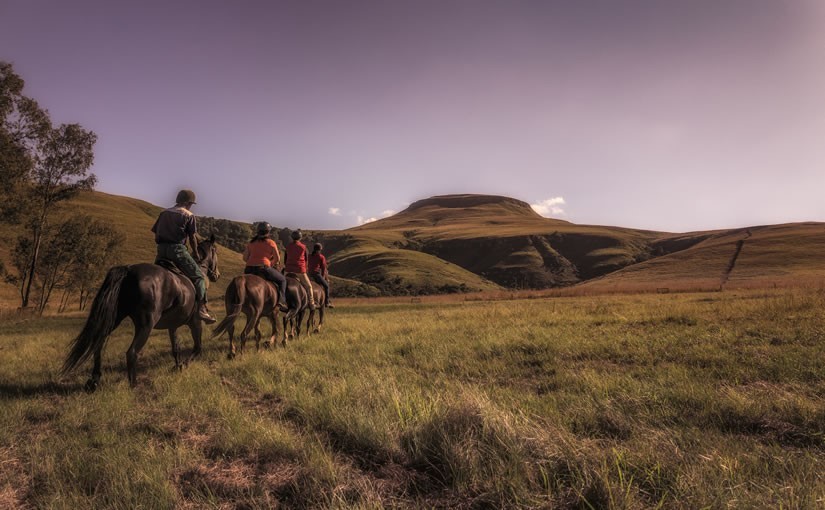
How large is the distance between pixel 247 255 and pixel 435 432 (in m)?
9.72

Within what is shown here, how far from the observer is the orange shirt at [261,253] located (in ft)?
38.1

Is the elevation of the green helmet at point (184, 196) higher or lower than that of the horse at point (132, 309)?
higher

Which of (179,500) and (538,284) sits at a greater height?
(179,500)

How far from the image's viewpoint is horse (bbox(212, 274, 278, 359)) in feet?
32.1

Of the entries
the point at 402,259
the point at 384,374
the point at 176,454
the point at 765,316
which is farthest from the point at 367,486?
the point at 402,259

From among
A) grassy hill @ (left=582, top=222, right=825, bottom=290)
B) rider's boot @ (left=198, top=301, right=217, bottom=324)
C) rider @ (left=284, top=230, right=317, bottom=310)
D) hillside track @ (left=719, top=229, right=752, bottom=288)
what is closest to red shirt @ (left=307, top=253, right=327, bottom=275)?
rider @ (left=284, top=230, right=317, bottom=310)

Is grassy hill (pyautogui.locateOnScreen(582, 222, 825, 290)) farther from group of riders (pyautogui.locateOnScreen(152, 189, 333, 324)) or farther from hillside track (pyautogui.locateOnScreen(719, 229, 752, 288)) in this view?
group of riders (pyautogui.locateOnScreen(152, 189, 333, 324))

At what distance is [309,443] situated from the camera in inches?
155

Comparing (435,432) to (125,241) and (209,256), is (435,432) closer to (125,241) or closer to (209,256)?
(209,256)

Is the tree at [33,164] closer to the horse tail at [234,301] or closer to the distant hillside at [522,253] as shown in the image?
the horse tail at [234,301]

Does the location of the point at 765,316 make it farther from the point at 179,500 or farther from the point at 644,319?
the point at 179,500

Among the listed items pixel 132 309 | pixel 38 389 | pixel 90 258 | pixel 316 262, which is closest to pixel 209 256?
pixel 132 309

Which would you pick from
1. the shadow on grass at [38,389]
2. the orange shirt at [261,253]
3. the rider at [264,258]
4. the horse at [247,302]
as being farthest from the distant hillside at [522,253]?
the shadow on grass at [38,389]

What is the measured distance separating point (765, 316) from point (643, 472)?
13179 millimetres
